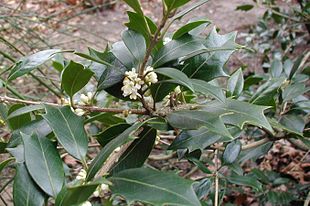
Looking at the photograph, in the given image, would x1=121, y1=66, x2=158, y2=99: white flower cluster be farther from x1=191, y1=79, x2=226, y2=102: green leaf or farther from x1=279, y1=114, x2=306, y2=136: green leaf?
x1=279, y1=114, x2=306, y2=136: green leaf

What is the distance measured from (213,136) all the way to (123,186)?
1.01 feet

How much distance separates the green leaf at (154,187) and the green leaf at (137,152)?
10cm

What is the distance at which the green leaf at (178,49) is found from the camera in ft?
2.56

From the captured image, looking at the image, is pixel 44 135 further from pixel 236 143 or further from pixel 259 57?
pixel 259 57

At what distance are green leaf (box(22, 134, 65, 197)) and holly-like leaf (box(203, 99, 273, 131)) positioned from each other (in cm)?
27

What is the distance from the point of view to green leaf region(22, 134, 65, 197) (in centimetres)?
70

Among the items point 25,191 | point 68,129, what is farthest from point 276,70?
point 25,191

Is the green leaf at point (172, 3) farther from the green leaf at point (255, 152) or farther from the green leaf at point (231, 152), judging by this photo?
the green leaf at point (255, 152)

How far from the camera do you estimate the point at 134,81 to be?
0.78m

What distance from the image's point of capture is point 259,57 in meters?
2.91

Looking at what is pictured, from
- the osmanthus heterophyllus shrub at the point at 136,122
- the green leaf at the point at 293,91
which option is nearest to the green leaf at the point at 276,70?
the green leaf at the point at 293,91

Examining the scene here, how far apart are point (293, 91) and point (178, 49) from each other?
0.53m

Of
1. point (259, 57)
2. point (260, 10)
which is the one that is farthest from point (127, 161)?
point (260, 10)

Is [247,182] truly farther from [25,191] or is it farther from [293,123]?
[25,191]
